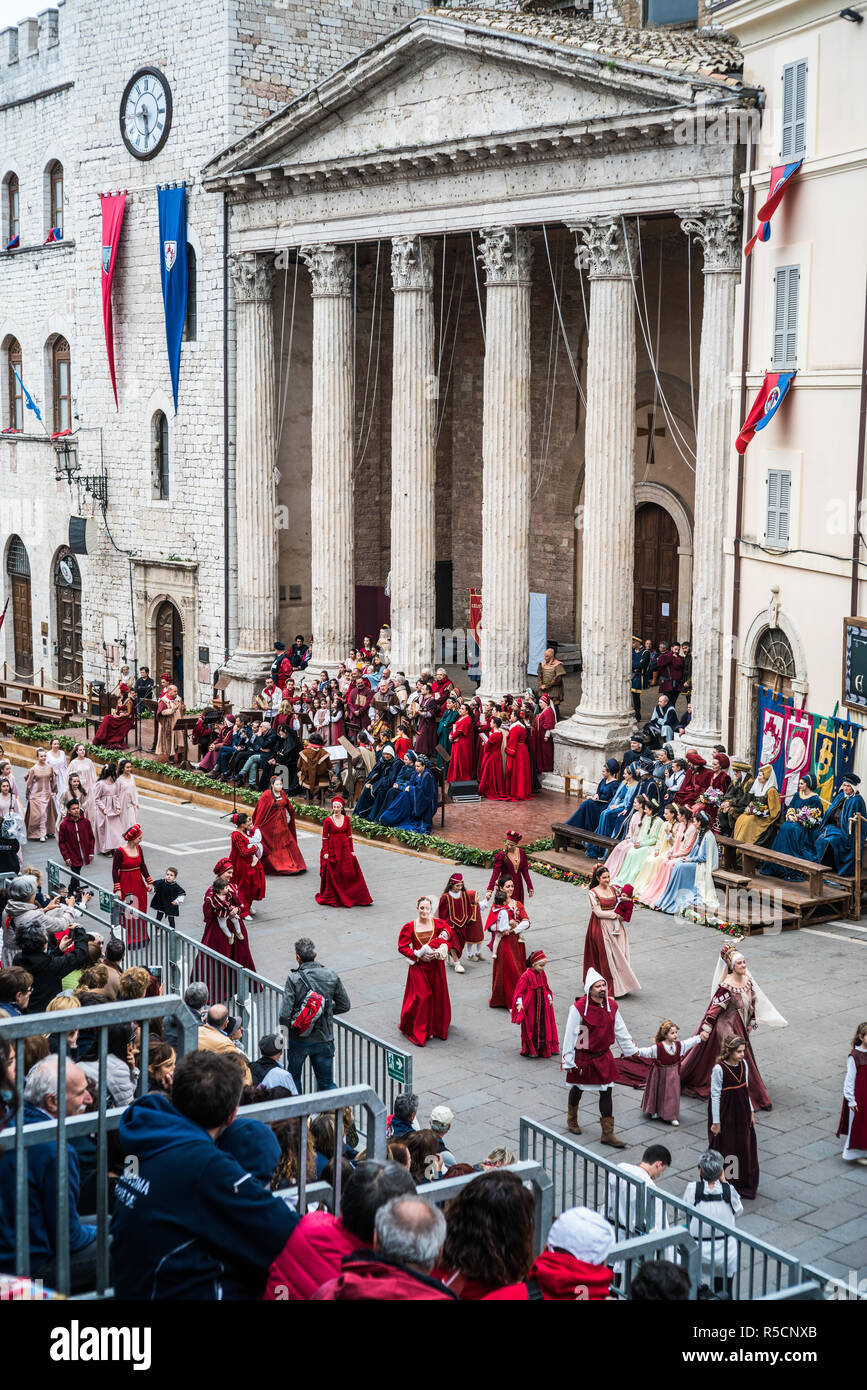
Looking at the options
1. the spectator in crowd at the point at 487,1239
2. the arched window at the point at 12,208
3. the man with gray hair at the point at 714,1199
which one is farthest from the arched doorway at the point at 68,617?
the spectator in crowd at the point at 487,1239

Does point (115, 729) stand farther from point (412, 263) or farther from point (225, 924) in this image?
point (225, 924)

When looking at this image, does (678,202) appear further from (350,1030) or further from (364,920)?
(350,1030)

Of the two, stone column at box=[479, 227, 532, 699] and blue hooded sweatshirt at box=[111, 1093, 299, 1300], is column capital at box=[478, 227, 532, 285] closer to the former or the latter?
stone column at box=[479, 227, 532, 699]

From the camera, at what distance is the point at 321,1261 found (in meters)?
5.46

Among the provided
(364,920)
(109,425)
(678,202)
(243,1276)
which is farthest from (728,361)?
(243,1276)

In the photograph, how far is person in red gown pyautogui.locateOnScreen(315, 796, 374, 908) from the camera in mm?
22281

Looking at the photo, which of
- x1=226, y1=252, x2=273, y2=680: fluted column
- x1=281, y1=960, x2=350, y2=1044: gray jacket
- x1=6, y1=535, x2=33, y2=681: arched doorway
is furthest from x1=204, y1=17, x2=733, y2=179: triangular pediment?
x1=281, y1=960, x2=350, y2=1044: gray jacket

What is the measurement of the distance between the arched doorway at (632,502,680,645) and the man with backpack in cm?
2233

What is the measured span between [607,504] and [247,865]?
35.3 feet

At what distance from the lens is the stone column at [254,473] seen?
3616 cm

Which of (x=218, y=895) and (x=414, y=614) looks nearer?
(x=218, y=895)

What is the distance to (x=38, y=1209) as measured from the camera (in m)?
6.04

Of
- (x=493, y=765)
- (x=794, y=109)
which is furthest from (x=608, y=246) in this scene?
(x=493, y=765)

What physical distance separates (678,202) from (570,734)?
30.6 feet
